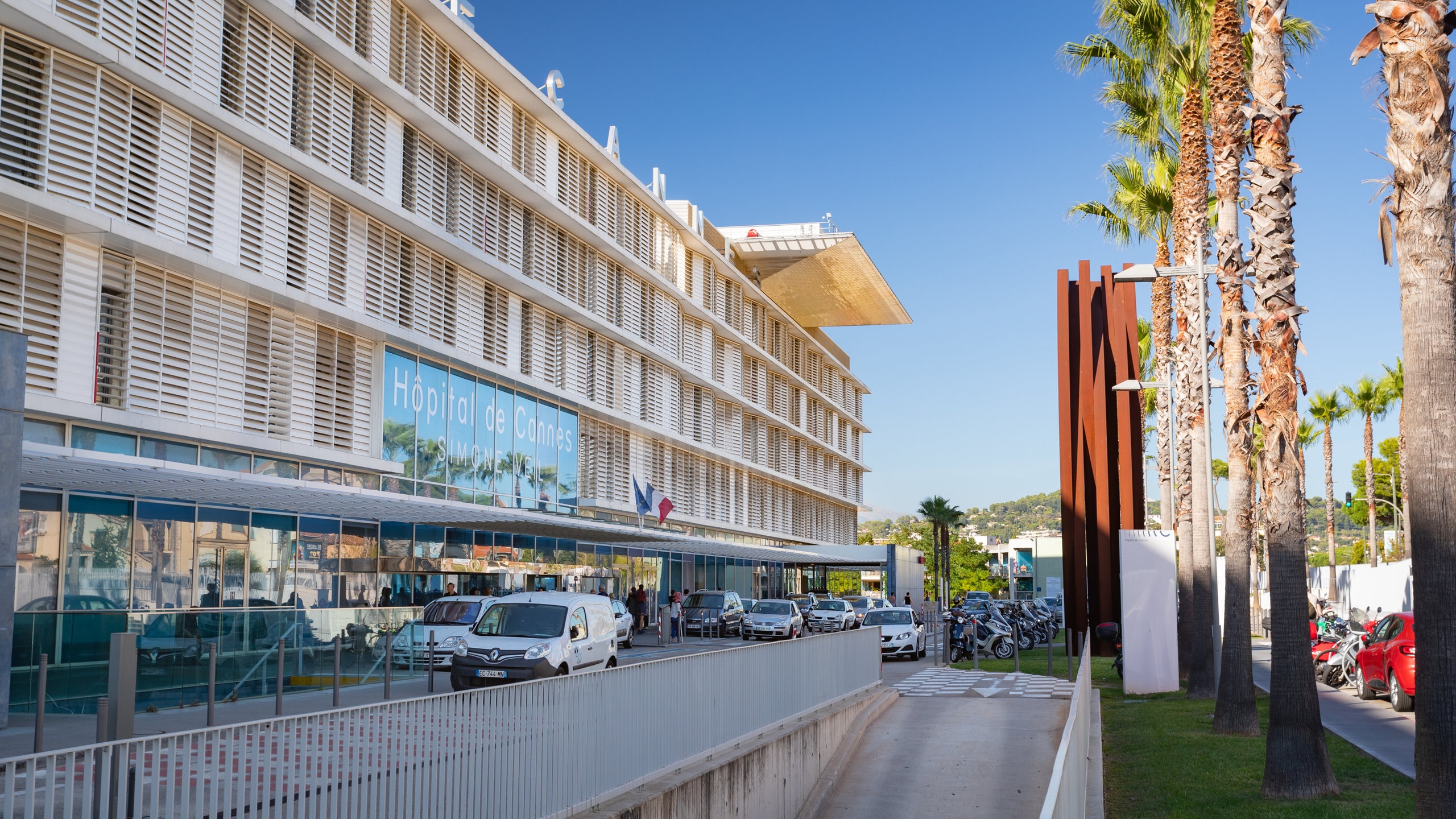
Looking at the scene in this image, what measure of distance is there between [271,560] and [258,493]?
5068 mm

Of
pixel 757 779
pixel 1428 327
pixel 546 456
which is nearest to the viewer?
pixel 1428 327

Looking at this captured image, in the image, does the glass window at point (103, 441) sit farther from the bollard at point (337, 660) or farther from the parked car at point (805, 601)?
the parked car at point (805, 601)

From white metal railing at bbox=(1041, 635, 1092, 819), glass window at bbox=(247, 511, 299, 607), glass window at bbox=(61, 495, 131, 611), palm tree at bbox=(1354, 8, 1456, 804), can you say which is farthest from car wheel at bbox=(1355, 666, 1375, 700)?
glass window at bbox=(61, 495, 131, 611)

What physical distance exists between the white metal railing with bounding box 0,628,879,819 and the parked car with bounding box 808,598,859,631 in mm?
26717

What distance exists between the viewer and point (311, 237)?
2442 centimetres

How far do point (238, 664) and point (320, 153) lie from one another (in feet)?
40.8

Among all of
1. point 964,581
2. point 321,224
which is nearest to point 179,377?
point 321,224

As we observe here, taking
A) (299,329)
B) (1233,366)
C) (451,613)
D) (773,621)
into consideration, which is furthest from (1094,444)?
(299,329)

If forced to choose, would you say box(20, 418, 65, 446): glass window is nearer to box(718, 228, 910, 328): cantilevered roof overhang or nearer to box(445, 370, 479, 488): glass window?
box(445, 370, 479, 488): glass window

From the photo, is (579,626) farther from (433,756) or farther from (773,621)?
(773,621)

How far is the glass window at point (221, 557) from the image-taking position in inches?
863

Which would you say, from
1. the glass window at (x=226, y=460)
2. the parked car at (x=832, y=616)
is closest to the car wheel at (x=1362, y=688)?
the parked car at (x=832, y=616)

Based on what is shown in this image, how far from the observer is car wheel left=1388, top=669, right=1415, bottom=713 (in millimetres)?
18797

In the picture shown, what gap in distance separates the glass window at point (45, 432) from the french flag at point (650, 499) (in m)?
21.0
